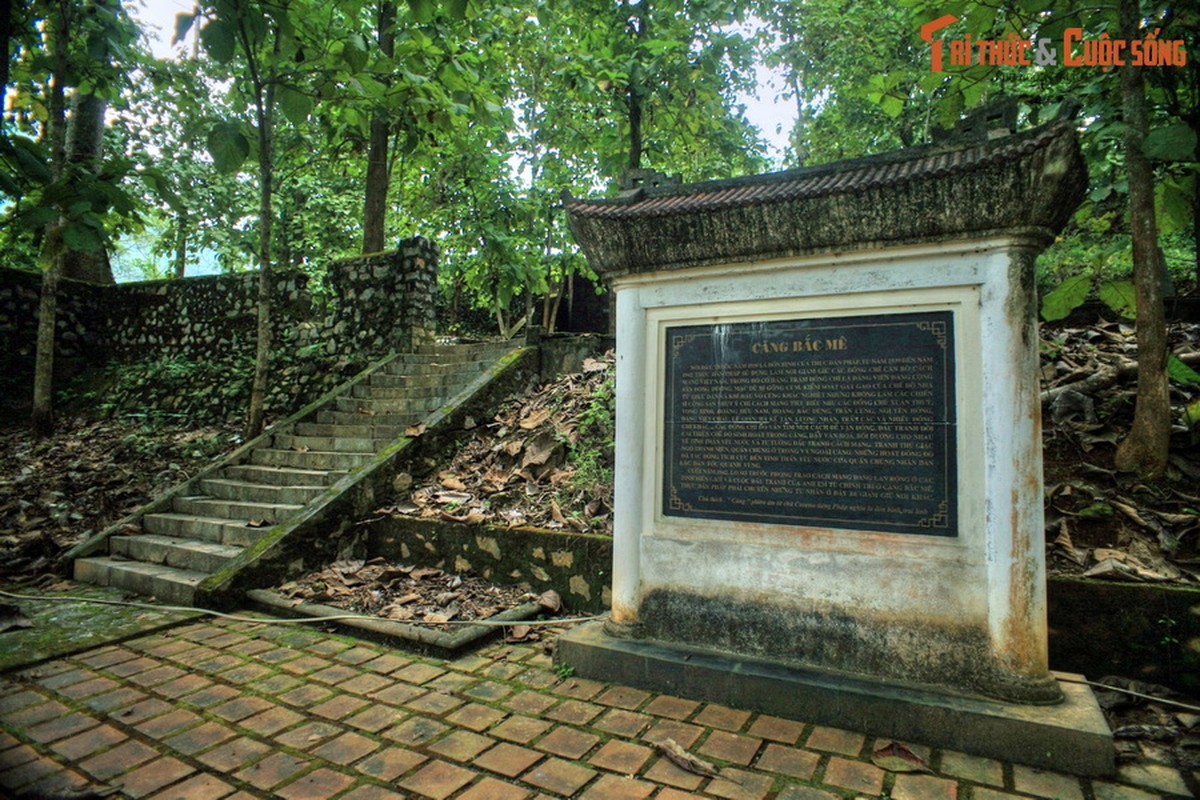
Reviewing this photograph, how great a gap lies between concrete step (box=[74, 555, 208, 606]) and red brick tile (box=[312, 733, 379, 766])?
301 centimetres

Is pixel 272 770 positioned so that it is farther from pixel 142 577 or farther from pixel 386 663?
pixel 142 577

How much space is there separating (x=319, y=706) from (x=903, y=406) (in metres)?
3.60

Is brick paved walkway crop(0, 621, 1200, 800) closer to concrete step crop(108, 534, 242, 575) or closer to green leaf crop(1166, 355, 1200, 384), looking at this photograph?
concrete step crop(108, 534, 242, 575)

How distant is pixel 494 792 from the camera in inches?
105

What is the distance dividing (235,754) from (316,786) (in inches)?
22.7

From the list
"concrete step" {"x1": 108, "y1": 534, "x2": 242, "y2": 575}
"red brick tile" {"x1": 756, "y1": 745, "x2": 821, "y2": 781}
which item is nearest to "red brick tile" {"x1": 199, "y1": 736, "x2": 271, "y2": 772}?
"red brick tile" {"x1": 756, "y1": 745, "x2": 821, "y2": 781}

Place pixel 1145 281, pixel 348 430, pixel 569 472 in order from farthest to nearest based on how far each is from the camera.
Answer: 1. pixel 348 430
2. pixel 569 472
3. pixel 1145 281

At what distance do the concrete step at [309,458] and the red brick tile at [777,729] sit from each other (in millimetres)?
5238

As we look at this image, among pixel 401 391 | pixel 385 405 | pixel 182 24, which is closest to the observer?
pixel 182 24

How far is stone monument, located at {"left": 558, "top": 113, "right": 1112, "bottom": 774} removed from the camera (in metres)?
3.15

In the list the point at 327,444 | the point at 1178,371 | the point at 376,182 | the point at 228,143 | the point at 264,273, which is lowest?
the point at 327,444

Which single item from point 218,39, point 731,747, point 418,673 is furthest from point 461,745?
point 218,39

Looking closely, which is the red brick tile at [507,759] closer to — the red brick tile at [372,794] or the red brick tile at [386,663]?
the red brick tile at [372,794]

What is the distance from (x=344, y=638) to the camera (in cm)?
462
